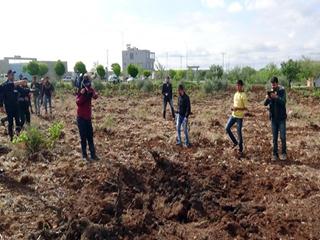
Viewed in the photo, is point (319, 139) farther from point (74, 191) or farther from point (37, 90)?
point (37, 90)

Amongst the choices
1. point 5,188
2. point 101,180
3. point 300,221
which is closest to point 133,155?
point 101,180

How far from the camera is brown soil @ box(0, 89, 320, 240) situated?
215 inches

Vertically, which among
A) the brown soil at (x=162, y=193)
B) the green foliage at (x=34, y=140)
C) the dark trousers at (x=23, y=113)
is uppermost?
the dark trousers at (x=23, y=113)

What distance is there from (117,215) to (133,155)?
3991 millimetres

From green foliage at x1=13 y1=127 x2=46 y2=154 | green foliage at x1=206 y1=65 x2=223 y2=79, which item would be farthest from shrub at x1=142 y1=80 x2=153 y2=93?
green foliage at x1=13 y1=127 x2=46 y2=154

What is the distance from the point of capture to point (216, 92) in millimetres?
33000

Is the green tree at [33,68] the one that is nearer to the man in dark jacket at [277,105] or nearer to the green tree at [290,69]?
the green tree at [290,69]

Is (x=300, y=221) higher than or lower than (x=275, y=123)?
lower

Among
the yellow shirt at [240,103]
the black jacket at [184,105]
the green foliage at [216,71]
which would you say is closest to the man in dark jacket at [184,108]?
the black jacket at [184,105]

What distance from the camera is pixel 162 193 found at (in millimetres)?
6848

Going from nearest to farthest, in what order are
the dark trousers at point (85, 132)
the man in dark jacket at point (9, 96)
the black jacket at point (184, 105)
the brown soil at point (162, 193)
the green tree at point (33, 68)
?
the brown soil at point (162, 193)
the dark trousers at point (85, 132)
the man in dark jacket at point (9, 96)
the black jacket at point (184, 105)
the green tree at point (33, 68)

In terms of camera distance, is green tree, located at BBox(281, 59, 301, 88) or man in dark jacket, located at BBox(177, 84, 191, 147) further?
green tree, located at BBox(281, 59, 301, 88)

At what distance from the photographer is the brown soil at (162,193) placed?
5465 millimetres

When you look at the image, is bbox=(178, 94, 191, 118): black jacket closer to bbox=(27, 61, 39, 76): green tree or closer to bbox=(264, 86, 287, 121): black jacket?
bbox=(264, 86, 287, 121): black jacket
